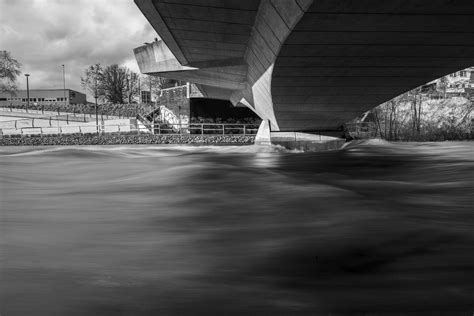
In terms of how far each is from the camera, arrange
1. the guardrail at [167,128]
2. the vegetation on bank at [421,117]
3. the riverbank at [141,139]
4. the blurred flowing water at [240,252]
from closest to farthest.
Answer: the blurred flowing water at [240,252], the vegetation on bank at [421,117], the riverbank at [141,139], the guardrail at [167,128]

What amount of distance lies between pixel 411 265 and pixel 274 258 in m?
1.17

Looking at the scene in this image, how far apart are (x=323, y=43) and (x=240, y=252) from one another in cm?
1042

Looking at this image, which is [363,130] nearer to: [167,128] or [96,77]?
[167,128]

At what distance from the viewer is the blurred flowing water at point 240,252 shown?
9.19ft

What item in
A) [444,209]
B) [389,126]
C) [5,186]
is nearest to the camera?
[444,209]

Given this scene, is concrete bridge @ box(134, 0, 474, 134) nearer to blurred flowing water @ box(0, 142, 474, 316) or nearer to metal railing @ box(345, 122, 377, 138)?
blurred flowing water @ box(0, 142, 474, 316)

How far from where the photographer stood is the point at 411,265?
3.49 m

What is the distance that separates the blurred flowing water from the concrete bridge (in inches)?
205

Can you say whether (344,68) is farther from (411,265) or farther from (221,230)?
(411,265)

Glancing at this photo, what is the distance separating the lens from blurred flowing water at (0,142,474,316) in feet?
9.19

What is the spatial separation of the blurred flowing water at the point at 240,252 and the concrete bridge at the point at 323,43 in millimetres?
5218

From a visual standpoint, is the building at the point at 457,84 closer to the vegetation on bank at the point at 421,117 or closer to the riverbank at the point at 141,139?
the vegetation on bank at the point at 421,117

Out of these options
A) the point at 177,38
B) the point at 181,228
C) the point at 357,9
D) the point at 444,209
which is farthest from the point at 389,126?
the point at 181,228

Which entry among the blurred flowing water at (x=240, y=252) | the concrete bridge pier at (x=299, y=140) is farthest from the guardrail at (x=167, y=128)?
the blurred flowing water at (x=240, y=252)
